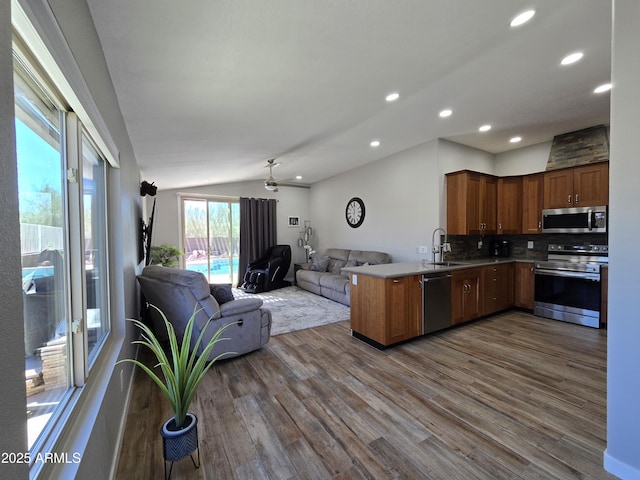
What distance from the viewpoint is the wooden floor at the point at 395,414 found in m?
1.64

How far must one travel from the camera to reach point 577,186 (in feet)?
13.1

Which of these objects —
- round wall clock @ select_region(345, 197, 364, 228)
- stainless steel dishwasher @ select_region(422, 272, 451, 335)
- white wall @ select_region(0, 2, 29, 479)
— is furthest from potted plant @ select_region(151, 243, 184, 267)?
white wall @ select_region(0, 2, 29, 479)

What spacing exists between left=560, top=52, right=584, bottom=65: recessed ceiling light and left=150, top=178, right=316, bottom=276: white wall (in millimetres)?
6175

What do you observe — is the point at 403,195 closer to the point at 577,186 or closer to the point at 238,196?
the point at 577,186

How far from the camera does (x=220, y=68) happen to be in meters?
2.00

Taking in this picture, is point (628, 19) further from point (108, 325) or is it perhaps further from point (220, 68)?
point (108, 325)

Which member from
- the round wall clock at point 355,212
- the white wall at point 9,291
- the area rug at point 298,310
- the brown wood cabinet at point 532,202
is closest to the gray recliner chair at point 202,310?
the area rug at point 298,310

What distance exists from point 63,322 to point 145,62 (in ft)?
5.49

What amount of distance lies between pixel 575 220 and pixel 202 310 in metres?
5.34

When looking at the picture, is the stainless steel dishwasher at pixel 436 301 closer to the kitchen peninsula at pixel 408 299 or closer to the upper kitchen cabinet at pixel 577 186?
the kitchen peninsula at pixel 408 299

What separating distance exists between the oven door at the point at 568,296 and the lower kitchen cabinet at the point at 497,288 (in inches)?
14.1

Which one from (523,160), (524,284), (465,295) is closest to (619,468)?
(465,295)

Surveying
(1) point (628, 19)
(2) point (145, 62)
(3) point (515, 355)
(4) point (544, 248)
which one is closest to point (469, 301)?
(3) point (515, 355)

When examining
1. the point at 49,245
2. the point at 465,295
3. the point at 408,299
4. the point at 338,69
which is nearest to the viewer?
the point at 49,245
